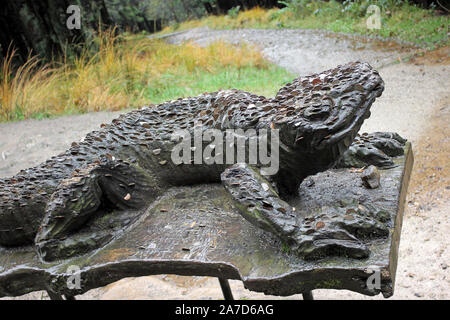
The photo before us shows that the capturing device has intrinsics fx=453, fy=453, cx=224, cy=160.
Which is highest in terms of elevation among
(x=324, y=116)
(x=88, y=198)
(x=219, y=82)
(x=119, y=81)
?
(x=324, y=116)

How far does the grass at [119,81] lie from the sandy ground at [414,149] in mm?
342

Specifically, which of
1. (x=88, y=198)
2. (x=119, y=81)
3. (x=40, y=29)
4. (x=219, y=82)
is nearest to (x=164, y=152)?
(x=88, y=198)

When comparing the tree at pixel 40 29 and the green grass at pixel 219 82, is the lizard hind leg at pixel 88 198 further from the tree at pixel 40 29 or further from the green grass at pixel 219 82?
the tree at pixel 40 29

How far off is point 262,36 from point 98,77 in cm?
393

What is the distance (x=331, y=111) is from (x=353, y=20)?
5933 millimetres

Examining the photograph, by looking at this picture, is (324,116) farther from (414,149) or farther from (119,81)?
(119,81)

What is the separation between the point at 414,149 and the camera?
11.6 ft

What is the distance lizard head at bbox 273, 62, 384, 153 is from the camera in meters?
1.50

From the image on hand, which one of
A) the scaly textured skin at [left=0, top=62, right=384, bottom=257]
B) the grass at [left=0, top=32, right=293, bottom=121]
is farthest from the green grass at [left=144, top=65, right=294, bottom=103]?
the scaly textured skin at [left=0, top=62, right=384, bottom=257]

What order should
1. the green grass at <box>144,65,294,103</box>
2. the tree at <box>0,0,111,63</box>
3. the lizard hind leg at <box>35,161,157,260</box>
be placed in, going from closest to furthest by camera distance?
1. the lizard hind leg at <box>35,161,157,260</box>
2. the green grass at <box>144,65,294,103</box>
3. the tree at <box>0,0,111,63</box>

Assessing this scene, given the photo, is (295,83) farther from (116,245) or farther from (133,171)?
(116,245)

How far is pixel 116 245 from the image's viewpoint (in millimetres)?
1759

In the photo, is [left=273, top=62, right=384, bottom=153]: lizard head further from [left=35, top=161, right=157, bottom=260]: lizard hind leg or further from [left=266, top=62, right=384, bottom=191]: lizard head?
[left=35, top=161, right=157, bottom=260]: lizard hind leg

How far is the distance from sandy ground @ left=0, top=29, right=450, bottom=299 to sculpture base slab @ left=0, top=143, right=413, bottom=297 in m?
1.02
